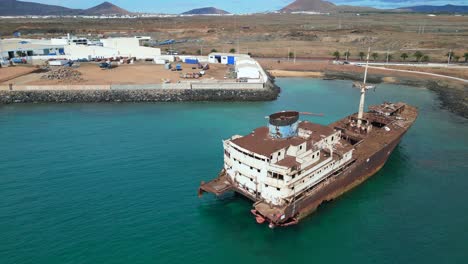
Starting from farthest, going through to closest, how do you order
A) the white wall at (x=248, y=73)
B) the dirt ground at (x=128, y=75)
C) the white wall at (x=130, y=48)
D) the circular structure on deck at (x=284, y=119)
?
1. the white wall at (x=130, y=48)
2. the white wall at (x=248, y=73)
3. the dirt ground at (x=128, y=75)
4. the circular structure on deck at (x=284, y=119)

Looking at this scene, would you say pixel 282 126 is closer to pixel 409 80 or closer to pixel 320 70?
pixel 409 80

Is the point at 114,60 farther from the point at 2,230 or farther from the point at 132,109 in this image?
the point at 2,230

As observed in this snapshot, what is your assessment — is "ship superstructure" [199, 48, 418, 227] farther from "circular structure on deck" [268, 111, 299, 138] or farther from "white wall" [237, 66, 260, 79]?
"white wall" [237, 66, 260, 79]

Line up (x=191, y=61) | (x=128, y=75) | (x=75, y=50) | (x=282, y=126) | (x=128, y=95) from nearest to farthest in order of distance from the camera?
(x=282, y=126) < (x=128, y=95) < (x=128, y=75) < (x=191, y=61) < (x=75, y=50)

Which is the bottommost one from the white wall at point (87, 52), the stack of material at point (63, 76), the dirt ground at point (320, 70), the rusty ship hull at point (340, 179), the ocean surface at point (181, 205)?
the ocean surface at point (181, 205)

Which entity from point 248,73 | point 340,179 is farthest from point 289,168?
point 248,73

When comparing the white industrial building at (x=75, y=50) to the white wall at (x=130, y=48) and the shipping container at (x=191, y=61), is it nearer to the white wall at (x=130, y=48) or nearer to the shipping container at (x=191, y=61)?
the white wall at (x=130, y=48)

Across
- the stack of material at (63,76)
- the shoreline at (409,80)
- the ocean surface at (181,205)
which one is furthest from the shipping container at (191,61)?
the ocean surface at (181,205)
